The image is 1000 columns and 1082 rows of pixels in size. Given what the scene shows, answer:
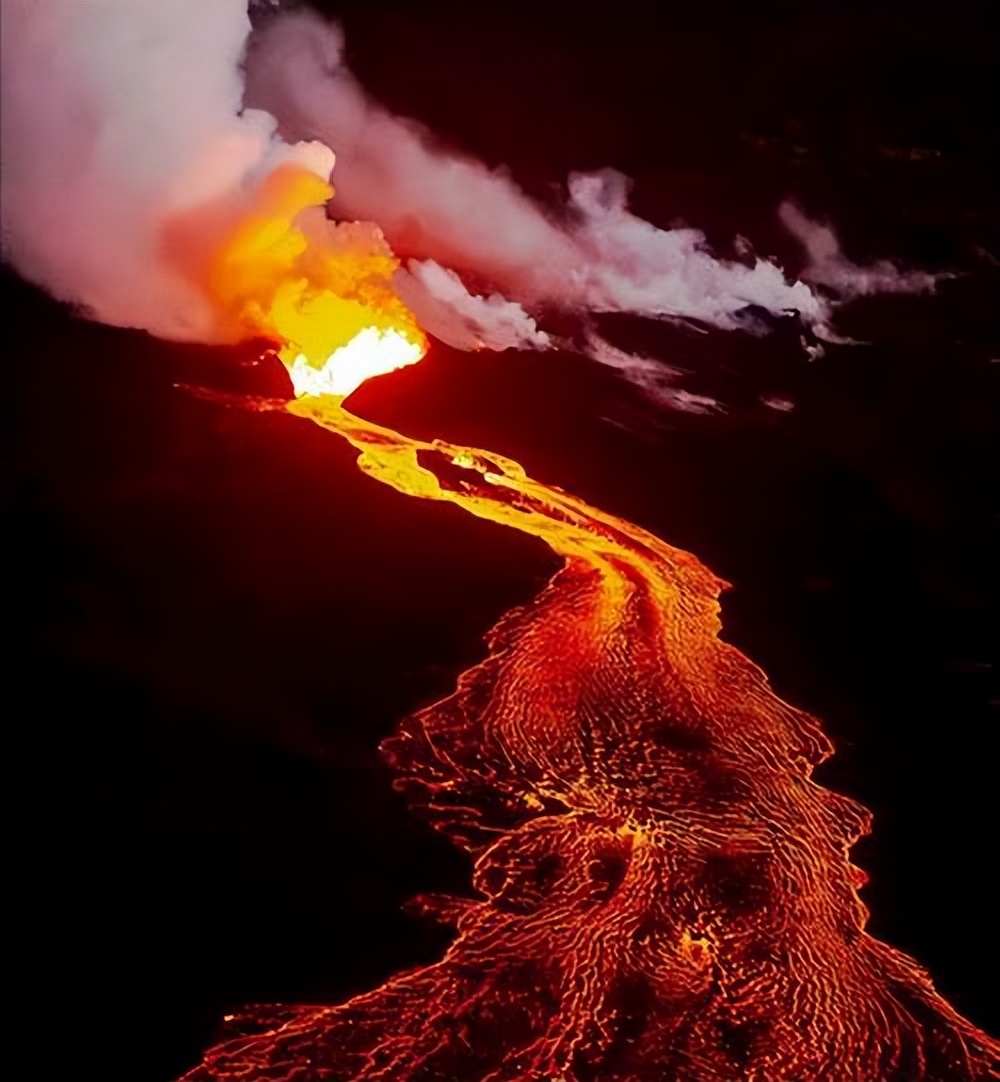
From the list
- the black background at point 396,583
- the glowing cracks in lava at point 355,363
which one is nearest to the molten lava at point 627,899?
the black background at point 396,583

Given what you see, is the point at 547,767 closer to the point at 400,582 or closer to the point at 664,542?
the point at 400,582

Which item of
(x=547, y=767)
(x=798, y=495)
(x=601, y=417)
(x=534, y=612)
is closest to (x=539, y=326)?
(x=601, y=417)

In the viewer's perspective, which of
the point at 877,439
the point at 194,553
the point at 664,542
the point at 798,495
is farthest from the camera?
the point at 877,439

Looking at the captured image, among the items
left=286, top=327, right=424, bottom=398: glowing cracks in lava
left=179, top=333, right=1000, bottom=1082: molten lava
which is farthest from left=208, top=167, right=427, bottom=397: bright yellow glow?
left=179, top=333, right=1000, bottom=1082: molten lava

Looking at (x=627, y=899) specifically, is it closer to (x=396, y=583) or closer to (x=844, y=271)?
(x=396, y=583)

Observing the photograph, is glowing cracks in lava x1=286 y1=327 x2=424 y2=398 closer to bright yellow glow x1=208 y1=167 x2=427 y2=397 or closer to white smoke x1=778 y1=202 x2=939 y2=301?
bright yellow glow x1=208 y1=167 x2=427 y2=397
